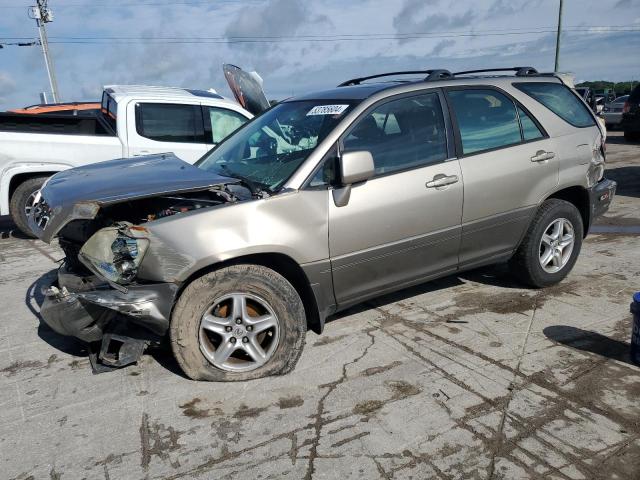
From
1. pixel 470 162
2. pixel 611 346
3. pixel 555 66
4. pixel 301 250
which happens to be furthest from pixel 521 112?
pixel 555 66

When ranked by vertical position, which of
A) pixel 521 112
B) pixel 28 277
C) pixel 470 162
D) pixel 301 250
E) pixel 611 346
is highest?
pixel 521 112

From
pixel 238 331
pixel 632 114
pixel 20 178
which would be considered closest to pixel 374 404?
pixel 238 331

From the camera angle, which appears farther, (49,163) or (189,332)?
(49,163)

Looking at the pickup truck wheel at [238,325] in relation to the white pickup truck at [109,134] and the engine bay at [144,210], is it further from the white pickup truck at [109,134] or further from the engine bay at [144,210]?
the white pickup truck at [109,134]

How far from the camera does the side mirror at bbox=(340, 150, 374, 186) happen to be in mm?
3180

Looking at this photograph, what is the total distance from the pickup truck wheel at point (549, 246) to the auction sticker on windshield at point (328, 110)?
1.98m

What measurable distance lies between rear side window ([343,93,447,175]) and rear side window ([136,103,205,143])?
14.5ft

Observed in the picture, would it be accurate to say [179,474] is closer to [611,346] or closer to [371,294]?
[371,294]

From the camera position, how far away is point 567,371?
324 centimetres

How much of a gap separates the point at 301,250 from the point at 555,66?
27.7 m

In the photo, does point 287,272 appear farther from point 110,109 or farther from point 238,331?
point 110,109

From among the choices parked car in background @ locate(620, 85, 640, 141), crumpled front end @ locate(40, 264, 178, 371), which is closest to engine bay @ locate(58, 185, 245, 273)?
crumpled front end @ locate(40, 264, 178, 371)

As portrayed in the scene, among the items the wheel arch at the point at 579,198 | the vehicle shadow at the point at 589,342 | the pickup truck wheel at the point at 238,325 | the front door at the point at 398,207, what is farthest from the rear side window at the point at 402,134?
the vehicle shadow at the point at 589,342

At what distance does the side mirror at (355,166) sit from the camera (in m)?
3.18
